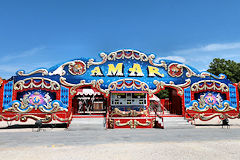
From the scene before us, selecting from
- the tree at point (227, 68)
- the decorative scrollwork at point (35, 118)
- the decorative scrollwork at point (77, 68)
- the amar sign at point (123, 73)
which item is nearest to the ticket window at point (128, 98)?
the amar sign at point (123, 73)

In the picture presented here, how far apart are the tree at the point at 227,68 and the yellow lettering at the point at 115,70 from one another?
26.7 meters

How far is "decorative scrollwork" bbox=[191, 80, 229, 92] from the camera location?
20.6 meters

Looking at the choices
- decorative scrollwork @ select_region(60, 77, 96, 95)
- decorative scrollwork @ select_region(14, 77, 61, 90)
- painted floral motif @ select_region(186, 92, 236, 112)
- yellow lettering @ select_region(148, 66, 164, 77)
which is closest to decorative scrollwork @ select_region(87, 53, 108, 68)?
decorative scrollwork @ select_region(60, 77, 96, 95)

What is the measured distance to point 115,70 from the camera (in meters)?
20.5

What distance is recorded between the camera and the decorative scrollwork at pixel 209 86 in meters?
20.6

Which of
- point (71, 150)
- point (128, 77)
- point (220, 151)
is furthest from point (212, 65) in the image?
point (71, 150)

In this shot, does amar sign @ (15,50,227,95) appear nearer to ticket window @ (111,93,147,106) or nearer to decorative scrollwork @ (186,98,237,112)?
ticket window @ (111,93,147,106)

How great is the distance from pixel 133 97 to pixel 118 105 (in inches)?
69.3

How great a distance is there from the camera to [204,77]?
20953 millimetres

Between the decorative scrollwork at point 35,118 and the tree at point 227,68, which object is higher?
the tree at point 227,68

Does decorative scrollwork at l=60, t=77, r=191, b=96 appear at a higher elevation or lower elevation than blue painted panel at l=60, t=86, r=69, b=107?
higher

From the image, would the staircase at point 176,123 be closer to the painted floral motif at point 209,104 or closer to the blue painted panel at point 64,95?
the painted floral motif at point 209,104

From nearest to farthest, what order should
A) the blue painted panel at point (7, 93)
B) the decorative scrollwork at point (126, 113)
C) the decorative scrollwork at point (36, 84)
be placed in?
the blue painted panel at point (7, 93), the decorative scrollwork at point (126, 113), the decorative scrollwork at point (36, 84)

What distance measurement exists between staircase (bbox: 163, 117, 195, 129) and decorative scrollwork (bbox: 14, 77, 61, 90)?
11.0m
